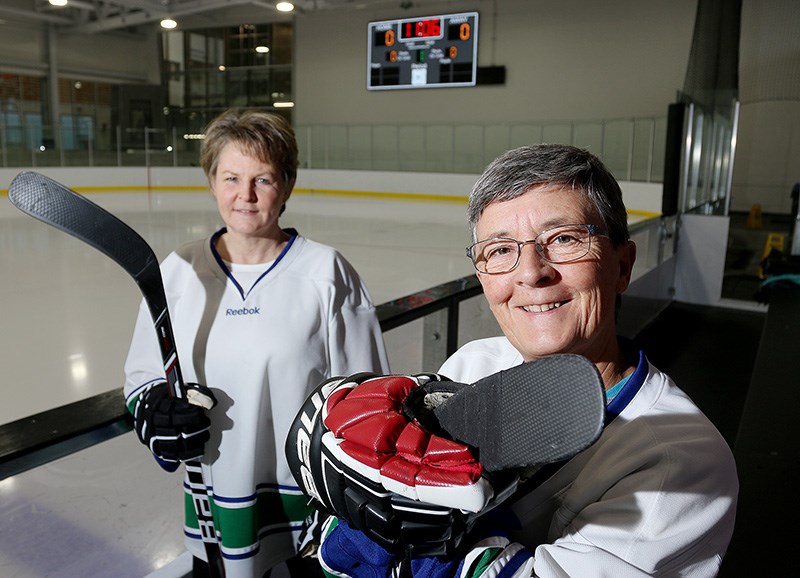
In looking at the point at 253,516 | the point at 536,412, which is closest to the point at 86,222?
the point at 253,516

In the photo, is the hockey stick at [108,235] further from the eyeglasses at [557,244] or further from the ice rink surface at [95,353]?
the eyeglasses at [557,244]

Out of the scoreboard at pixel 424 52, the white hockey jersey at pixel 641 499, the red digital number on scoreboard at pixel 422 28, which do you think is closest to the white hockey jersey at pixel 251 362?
the white hockey jersey at pixel 641 499

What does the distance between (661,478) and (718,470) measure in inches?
3.0

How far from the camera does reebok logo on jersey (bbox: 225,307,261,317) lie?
132 centimetres

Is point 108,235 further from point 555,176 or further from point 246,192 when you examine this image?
point 555,176

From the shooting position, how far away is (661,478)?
0.65 m

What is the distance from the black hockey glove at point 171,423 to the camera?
1.15 metres

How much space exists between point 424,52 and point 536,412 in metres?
13.5

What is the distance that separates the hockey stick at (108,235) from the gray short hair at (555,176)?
0.62m

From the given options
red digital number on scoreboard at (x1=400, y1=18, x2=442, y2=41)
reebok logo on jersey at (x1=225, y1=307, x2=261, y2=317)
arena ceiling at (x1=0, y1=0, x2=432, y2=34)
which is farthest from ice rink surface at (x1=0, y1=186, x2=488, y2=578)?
arena ceiling at (x1=0, y1=0, x2=432, y2=34)

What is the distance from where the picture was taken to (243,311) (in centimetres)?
132

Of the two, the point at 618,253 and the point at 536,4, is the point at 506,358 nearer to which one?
the point at 618,253

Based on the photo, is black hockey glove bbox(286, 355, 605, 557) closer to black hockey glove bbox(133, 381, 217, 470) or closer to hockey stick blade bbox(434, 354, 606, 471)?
hockey stick blade bbox(434, 354, 606, 471)

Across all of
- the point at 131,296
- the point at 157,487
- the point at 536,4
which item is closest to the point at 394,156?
the point at 536,4
